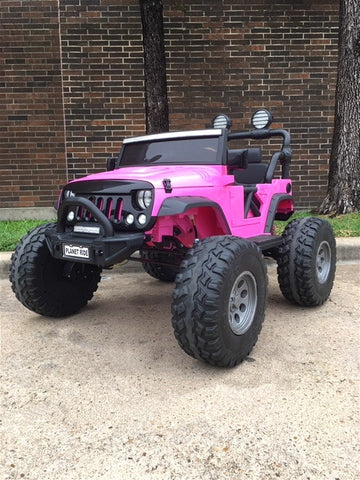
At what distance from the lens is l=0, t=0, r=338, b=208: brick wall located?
7.87m

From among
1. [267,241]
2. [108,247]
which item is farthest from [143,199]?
[267,241]

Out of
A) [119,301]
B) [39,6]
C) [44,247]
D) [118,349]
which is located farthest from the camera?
[39,6]

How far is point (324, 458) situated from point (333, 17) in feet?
27.4

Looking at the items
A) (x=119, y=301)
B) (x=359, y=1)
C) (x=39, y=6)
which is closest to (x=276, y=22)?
(x=359, y=1)

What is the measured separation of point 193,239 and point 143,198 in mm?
790

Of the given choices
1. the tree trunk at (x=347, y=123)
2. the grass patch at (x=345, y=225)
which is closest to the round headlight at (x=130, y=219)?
the grass patch at (x=345, y=225)

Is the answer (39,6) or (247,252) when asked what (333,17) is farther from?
(247,252)

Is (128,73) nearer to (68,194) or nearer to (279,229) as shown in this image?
(279,229)

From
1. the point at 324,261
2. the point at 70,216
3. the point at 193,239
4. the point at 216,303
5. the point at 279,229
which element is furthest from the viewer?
the point at 279,229

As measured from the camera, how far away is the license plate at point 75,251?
9.62 feet

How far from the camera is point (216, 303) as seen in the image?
2.62 metres

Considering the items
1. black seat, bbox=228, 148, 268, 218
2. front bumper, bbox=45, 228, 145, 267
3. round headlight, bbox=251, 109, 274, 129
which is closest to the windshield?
black seat, bbox=228, 148, 268, 218

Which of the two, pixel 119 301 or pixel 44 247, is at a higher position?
pixel 44 247

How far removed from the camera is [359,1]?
6.57 metres
